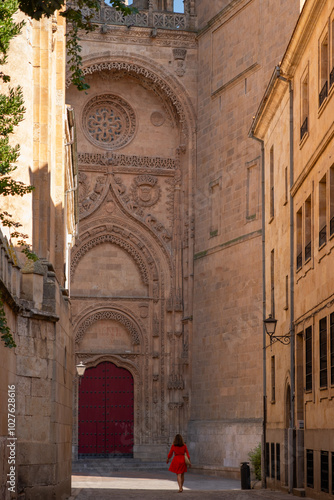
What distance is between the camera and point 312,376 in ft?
56.7

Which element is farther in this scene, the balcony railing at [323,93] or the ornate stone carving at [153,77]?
the ornate stone carving at [153,77]

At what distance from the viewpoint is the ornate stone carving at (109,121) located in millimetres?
34625

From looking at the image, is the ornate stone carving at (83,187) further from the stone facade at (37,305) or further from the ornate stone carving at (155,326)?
the stone facade at (37,305)

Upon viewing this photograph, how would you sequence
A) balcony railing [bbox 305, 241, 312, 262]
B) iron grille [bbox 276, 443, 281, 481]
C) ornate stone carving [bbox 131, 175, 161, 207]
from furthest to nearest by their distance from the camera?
ornate stone carving [bbox 131, 175, 161, 207]
iron grille [bbox 276, 443, 281, 481]
balcony railing [bbox 305, 241, 312, 262]

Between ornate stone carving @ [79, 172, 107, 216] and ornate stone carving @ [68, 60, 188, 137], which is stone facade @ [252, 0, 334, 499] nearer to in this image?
ornate stone carving @ [68, 60, 188, 137]

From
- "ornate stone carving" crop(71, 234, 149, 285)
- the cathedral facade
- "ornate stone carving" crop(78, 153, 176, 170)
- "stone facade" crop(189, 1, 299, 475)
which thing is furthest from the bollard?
"ornate stone carving" crop(78, 153, 176, 170)

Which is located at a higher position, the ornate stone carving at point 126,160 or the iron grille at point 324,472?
the ornate stone carving at point 126,160

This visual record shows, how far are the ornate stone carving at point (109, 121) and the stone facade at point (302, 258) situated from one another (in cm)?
1144

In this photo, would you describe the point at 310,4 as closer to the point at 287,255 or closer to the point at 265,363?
the point at 287,255

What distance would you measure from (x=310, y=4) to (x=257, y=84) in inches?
532
